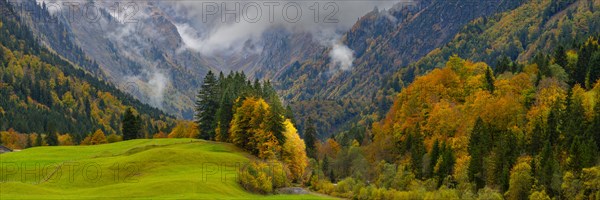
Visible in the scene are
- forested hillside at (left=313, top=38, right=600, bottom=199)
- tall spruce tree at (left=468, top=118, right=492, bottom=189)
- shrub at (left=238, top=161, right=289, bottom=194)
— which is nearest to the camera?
shrub at (left=238, top=161, right=289, bottom=194)

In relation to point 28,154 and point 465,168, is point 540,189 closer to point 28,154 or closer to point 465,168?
point 465,168

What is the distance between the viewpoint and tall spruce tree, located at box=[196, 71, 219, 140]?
150688 mm

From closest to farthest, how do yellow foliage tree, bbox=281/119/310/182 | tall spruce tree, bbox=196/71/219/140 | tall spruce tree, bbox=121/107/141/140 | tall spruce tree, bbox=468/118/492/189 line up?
tall spruce tree, bbox=468/118/492/189 → yellow foliage tree, bbox=281/119/310/182 → tall spruce tree, bbox=196/71/219/140 → tall spruce tree, bbox=121/107/141/140

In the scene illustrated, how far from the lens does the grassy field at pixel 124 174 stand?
71.4 meters

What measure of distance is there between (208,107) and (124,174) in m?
62.6

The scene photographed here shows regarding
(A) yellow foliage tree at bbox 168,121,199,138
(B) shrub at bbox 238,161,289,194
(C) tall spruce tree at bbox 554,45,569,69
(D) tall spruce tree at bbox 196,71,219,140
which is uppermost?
(C) tall spruce tree at bbox 554,45,569,69

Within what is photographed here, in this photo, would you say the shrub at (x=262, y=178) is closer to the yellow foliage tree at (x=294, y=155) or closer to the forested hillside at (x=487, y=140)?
the forested hillside at (x=487, y=140)

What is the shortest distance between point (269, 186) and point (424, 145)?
45.5 m

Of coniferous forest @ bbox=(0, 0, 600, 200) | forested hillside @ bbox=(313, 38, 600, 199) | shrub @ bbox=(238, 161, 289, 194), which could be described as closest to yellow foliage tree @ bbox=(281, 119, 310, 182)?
coniferous forest @ bbox=(0, 0, 600, 200)

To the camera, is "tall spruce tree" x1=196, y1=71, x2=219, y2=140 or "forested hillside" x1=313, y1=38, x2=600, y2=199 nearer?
"forested hillside" x1=313, y1=38, x2=600, y2=199

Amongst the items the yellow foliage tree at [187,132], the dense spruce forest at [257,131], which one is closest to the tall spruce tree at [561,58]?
the dense spruce forest at [257,131]

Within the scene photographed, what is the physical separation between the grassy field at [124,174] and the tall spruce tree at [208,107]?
29.8 metres

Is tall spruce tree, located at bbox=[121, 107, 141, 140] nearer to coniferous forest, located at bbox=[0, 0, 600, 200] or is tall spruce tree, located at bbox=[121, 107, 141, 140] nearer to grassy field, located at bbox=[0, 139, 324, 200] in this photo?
coniferous forest, located at bbox=[0, 0, 600, 200]

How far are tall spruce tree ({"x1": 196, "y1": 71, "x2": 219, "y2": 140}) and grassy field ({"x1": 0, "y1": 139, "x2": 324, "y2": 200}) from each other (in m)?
29.8
